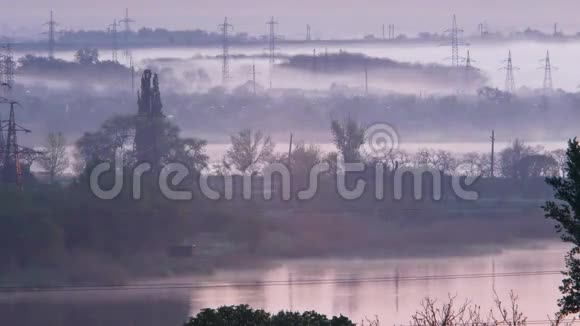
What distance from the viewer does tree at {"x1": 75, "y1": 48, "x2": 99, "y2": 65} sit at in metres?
56.7

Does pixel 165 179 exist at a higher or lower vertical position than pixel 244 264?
higher

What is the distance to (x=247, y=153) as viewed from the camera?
36.7 metres

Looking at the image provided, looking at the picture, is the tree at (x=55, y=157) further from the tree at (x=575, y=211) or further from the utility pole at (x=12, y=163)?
the tree at (x=575, y=211)

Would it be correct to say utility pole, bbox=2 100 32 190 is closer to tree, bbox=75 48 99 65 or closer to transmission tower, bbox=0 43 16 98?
transmission tower, bbox=0 43 16 98

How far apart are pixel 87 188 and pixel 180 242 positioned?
7.69 ft

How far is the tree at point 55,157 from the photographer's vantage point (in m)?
36.4

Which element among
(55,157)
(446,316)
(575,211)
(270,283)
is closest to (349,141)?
(55,157)

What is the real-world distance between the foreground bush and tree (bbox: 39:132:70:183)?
25.5m

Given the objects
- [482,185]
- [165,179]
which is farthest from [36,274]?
[482,185]

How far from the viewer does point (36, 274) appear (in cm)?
2300

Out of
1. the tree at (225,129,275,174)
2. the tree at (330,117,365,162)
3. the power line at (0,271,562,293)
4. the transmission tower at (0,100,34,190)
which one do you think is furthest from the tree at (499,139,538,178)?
the transmission tower at (0,100,34,190)

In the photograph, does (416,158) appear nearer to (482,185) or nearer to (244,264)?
(482,185)

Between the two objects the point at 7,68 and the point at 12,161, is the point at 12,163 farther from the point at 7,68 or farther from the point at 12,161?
the point at 7,68

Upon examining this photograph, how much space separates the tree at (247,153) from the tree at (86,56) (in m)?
20.4
